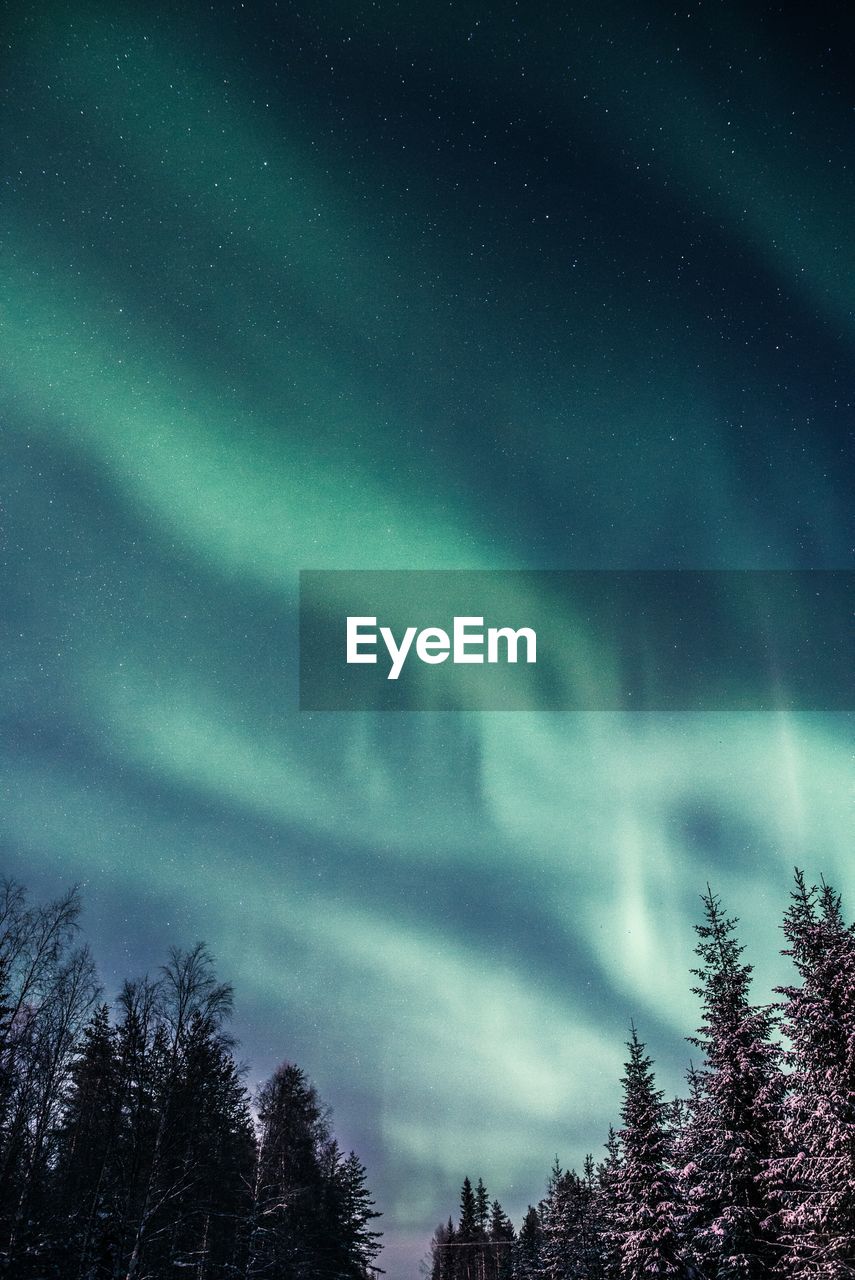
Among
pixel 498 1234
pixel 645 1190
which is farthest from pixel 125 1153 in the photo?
pixel 498 1234

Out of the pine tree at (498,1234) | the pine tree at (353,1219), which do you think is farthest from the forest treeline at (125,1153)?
the pine tree at (498,1234)

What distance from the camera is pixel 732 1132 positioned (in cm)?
2352

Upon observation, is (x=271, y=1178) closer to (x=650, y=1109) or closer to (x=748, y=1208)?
(x=650, y=1109)

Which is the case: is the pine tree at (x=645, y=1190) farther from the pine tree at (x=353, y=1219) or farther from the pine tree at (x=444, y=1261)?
the pine tree at (x=444, y=1261)

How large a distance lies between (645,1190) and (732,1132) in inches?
263

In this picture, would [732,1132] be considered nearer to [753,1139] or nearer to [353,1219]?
[753,1139]

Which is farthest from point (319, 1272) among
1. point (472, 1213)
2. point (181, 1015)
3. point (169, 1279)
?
point (472, 1213)

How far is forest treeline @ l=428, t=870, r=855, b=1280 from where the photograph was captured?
2017 centimetres

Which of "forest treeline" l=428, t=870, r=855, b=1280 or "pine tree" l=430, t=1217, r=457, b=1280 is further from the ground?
"forest treeline" l=428, t=870, r=855, b=1280

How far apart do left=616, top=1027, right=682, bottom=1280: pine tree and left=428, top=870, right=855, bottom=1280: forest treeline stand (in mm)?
41

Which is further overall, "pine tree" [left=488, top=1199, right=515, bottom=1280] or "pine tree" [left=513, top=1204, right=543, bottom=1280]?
"pine tree" [left=488, top=1199, right=515, bottom=1280]

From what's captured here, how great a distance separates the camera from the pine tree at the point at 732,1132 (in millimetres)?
22953

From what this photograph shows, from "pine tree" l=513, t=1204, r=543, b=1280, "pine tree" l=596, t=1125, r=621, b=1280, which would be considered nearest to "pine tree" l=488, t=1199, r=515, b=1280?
"pine tree" l=513, t=1204, r=543, b=1280

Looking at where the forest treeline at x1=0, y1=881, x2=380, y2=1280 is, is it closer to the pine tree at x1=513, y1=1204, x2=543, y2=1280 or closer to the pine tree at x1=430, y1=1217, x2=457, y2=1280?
the pine tree at x1=513, y1=1204, x2=543, y2=1280
